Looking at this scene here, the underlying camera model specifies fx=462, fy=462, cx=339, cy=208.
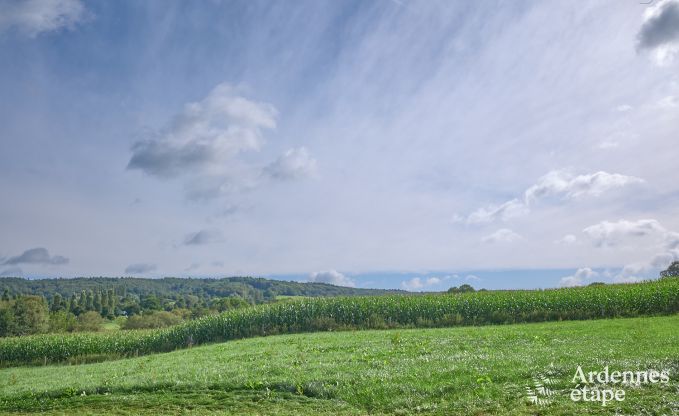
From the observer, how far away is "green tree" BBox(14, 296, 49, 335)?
3248 inches

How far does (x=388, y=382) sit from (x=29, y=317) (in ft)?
299

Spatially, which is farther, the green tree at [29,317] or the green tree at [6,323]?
the green tree at [29,317]

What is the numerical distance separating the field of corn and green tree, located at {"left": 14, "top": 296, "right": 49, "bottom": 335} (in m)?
42.9

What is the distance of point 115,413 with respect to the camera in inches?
583

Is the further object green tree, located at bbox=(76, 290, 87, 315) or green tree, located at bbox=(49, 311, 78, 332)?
green tree, located at bbox=(76, 290, 87, 315)

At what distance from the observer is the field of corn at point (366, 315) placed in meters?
38.2

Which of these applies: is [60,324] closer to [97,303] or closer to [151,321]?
[151,321]

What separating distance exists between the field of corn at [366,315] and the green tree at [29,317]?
4291 centimetres

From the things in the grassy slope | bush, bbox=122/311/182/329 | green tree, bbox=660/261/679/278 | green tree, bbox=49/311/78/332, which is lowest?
green tree, bbox=49/311/78/332

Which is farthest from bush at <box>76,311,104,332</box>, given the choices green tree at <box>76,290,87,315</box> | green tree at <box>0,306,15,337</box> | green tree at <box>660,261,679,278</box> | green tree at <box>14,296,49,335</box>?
green tree at <box>660,261,679,278</box>

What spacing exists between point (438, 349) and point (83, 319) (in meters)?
104

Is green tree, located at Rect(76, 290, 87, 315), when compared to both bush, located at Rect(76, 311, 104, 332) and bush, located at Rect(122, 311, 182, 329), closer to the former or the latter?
bush, located at Rect(76, 311, 104, 332)

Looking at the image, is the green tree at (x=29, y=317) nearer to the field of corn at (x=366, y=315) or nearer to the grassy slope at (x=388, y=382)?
the field of corn at (x=366, y=315)

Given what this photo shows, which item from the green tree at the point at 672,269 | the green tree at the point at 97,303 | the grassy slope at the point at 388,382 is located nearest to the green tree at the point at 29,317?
the green tree at the point at 97,303
